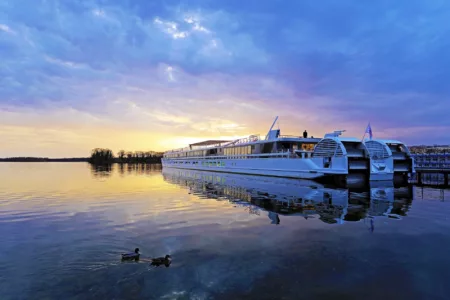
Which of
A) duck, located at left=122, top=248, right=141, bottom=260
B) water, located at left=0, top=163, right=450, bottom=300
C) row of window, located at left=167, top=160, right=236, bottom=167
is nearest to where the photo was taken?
water, located at left=0, top=163, right=450, bottom=300

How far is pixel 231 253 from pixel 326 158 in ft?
85.0

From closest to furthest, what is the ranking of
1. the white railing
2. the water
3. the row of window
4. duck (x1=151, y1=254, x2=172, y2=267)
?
the water
duck (x1=151, y1=254, x2=172, y2=267)
the white railing
the row of window

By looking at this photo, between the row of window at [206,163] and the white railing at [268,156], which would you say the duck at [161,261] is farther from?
the row of window at [206,163]

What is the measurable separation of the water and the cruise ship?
1539 cm

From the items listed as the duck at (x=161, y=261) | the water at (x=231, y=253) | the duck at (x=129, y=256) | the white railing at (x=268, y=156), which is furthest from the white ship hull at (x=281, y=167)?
the duck at (x=129, y=256)

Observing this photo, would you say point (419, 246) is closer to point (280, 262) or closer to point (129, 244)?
point (280, 262)

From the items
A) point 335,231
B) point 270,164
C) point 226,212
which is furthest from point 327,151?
point 335,231

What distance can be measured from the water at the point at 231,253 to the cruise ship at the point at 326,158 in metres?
15.4

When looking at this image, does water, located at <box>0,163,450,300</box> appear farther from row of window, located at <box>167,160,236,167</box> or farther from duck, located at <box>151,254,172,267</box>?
row of window, located at <box>167,160,236,167</box>

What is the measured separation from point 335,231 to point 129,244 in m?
7.23

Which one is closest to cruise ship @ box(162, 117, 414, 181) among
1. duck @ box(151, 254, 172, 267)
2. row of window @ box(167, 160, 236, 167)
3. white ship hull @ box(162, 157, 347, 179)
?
white ship hull @ box(162, 157, 347, 179)

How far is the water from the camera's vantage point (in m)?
6.26

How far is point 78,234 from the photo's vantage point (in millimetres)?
11039

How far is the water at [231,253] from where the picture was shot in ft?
20.5
